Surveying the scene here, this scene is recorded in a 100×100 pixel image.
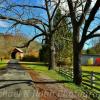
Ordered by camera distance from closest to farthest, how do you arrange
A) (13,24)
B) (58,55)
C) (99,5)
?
(99,5)
(13,24)
(58,55)

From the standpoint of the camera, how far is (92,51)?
289 feet

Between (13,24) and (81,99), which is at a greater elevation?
(13,24)

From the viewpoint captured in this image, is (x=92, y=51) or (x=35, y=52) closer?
(x=92, y=51)

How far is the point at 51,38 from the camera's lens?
42.3 meters

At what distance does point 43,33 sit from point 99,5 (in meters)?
23.2

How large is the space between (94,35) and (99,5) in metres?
2.38

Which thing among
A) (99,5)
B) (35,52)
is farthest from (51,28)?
(35,52)

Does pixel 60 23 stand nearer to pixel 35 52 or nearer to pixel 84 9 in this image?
pixel 84 9

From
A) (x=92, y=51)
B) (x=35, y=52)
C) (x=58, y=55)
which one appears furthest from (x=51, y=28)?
(x=35, y=52)

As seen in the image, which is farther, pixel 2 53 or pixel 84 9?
pixel 2 53

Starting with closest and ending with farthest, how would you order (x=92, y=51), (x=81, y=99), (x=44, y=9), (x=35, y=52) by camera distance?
(x=81, y=99)
(x=44, y=9)
(x=92, y=51)
(x=35, y=52)

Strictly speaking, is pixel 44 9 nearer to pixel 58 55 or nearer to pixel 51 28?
pixel 51 28

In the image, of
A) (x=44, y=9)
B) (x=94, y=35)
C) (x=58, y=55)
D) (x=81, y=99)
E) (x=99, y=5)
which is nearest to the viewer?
(x=81, y=99)

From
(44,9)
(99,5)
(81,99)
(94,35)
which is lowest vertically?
(81,99)
